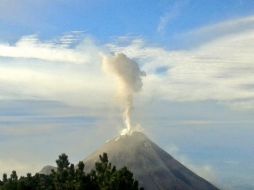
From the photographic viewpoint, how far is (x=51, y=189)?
4348 inches

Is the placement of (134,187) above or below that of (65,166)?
below

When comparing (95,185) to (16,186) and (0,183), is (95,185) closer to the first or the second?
(16,186)

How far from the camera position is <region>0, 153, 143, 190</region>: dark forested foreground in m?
96.4

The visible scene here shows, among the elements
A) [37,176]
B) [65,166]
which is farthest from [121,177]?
[37,176]

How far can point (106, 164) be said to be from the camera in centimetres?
10238

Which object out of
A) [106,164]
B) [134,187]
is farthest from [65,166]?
[134,187]

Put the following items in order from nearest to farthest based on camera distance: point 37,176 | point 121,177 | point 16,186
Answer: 1. point 121,177
2. point 16,186
3. point 37,176

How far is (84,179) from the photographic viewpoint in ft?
330

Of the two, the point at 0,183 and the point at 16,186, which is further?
the point at 0,183

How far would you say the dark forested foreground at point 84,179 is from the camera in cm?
9638

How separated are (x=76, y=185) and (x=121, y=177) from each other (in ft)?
28.1

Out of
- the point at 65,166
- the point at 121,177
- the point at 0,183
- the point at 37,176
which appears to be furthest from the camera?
the point at 0,183

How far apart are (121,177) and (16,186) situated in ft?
72.6

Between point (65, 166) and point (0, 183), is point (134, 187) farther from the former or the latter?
point (0, 183)
